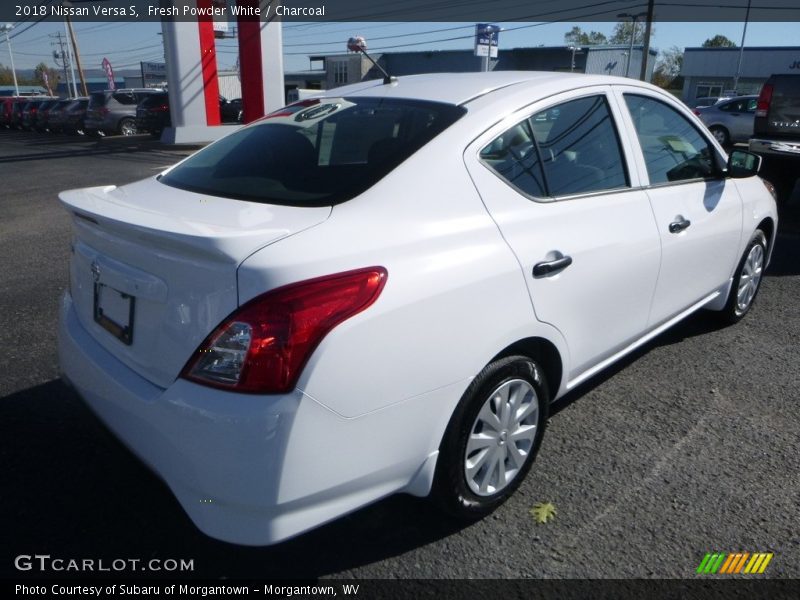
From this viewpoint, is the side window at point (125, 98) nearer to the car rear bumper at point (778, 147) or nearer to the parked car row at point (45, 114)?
the parked car row at point (45, 114)

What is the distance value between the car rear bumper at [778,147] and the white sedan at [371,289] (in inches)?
220

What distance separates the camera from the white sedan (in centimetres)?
180

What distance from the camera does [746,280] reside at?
446cm

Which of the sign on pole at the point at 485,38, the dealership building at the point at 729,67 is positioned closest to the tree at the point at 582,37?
the dealership building at the point at 729,67

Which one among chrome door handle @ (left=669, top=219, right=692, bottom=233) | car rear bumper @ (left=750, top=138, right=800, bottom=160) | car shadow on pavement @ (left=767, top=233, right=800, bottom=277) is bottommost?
car shadow on pavement @ (left=767, top=233, right=800, bottom=277)

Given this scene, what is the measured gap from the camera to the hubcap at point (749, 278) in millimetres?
4387

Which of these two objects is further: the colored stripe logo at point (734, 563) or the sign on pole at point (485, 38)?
the sign on pole at point (485, 38)

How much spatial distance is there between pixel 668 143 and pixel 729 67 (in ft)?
234

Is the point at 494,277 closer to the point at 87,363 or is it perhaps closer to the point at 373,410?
the point at 373,410

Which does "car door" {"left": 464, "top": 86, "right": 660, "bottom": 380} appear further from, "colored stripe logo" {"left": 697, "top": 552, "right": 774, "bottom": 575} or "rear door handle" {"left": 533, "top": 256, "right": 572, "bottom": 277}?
"colored stripe logo" {"left": 697, "top": 552, "right": 774, "bottom": 575}

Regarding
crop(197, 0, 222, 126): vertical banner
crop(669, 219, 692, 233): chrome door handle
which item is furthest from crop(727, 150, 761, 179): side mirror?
crop(197, 0, 222, 126): vertical banner

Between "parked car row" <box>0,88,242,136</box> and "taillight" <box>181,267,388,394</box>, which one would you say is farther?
"parked car row" <box>0,88,242,136</box>

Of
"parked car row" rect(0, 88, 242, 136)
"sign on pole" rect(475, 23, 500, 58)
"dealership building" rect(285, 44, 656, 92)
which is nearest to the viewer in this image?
"sign on pole" rect(475, 23, 500, 58)

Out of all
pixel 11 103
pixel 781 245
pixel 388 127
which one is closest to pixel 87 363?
pixel 388 127
